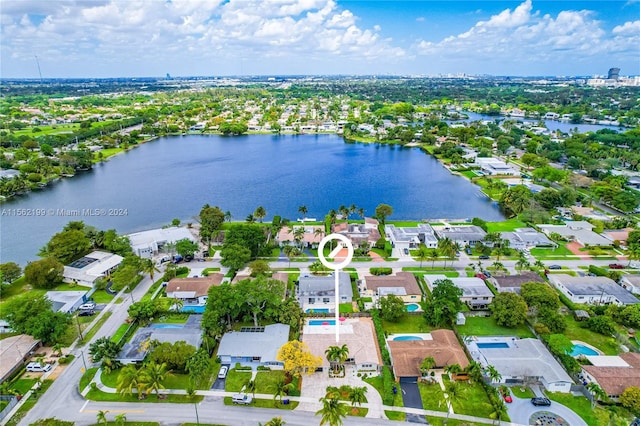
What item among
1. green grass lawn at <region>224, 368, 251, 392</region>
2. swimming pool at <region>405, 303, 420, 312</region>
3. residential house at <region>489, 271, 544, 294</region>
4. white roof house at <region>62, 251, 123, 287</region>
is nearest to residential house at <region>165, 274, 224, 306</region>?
white roof house at <region>62, 251, 123, 287</region>

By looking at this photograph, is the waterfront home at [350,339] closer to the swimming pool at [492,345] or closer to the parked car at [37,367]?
the swimming pool at [492,345]

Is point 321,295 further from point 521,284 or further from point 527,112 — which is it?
point 527,112

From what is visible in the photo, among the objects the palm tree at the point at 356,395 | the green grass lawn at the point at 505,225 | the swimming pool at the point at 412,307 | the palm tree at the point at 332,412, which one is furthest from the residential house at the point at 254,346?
the green grass lawn at the point at 505,225

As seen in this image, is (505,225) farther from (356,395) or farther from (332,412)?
(332,412)

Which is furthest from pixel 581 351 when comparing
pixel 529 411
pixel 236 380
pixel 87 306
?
pixel 87 306

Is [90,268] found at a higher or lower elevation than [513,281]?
lower
